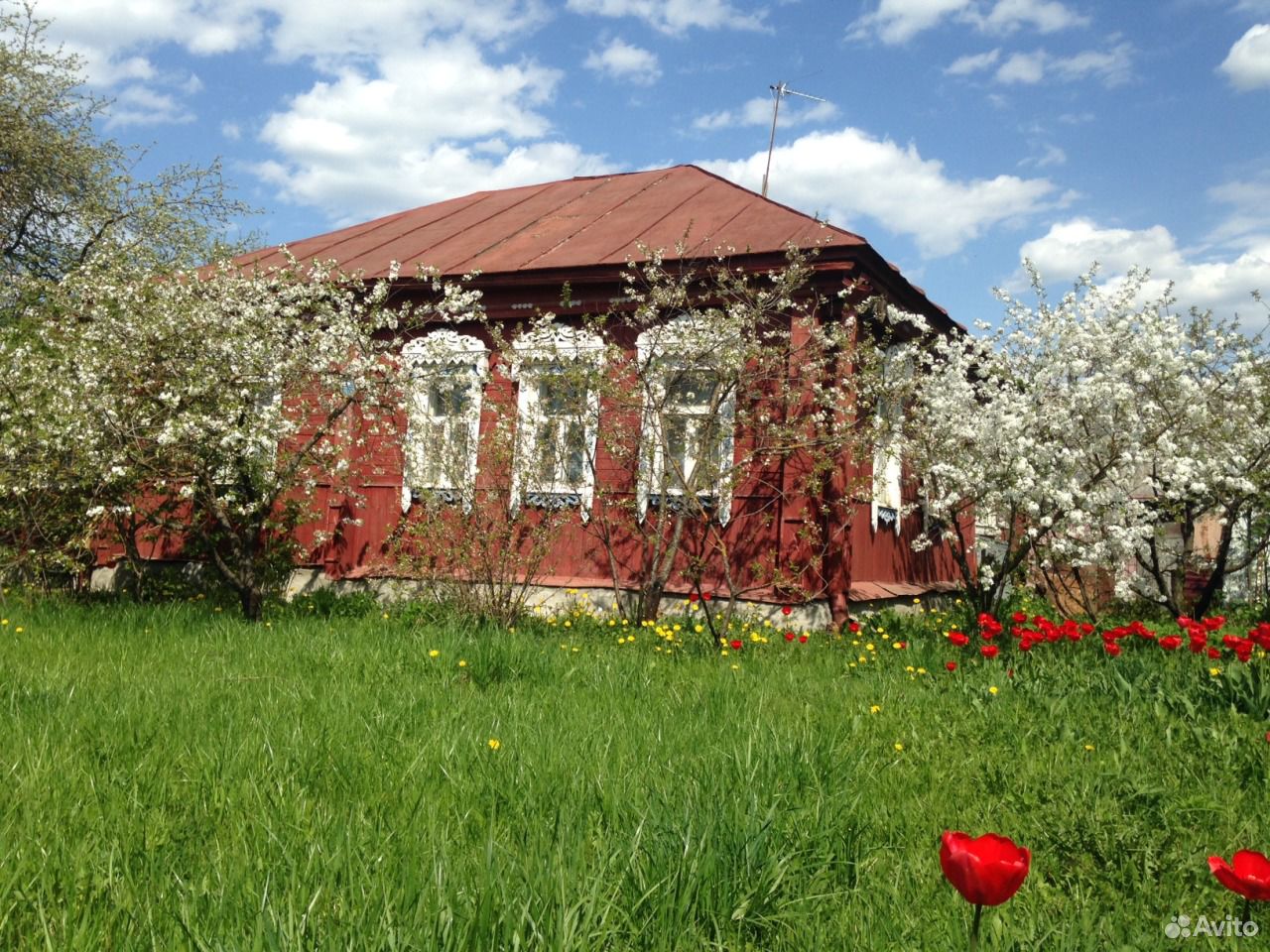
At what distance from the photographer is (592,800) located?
346 cm

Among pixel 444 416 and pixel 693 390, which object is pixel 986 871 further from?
pixel 444 416

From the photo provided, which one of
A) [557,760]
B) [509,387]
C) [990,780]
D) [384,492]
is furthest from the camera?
[384,492]

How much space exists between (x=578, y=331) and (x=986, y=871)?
909 cm

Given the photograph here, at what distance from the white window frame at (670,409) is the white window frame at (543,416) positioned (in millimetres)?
516

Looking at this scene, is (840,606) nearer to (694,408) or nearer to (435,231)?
(694,408)

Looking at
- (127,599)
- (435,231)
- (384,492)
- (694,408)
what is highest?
(435,231)

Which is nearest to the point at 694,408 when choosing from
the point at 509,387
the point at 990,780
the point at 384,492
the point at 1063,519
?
the point at 509,387

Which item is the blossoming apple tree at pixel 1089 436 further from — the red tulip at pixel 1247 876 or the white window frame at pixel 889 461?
the red tulip at pixel 1247 876

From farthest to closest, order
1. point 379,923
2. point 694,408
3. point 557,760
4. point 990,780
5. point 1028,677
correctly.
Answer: point 694,408, point 1028,677, point 990,780, point 557,760, point 379,923

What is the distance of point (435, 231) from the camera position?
14250 millimetres

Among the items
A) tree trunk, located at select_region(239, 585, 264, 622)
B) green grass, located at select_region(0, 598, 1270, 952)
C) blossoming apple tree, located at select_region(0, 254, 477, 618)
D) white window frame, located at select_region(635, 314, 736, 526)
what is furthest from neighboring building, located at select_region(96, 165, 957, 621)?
green grass, located at select_region(0, 598, 1270, 952)

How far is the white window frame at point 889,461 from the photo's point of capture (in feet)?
32.7

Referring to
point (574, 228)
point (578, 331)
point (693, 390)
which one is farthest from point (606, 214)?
point (693, 390)

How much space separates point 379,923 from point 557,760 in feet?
5.51
